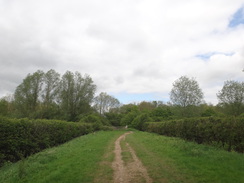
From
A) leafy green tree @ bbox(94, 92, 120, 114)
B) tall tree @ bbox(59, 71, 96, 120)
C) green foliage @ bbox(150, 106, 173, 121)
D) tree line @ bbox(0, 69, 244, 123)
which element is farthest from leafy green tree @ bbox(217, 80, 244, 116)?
leafy green tree @ bbox(94, 92, 120, 114)

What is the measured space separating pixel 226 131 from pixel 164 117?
49344 mm

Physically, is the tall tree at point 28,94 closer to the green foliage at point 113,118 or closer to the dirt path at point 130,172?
the green foliage at point 113,118

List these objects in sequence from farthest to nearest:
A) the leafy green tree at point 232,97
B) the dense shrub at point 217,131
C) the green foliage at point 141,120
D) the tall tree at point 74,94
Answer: the green foliage at point 141,120
the tall tree at point 74,94
the leafy green tree at point 232,97
the dense shrub at point 217,131

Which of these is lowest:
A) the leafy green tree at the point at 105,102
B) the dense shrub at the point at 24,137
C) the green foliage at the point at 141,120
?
the dense shrub at the point at 24,137

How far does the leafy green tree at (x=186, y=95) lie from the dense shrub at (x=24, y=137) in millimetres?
30778

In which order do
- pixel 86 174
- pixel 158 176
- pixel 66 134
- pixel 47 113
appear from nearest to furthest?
pixel 158 176 → pixel 86 174 → pixel 66 134 → pixel 47 113

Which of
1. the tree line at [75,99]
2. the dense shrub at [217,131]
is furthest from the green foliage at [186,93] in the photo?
the dense shrub at [217,131]

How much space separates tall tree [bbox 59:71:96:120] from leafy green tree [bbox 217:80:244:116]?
34872 millimetres

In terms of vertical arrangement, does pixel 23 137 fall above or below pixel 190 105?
below

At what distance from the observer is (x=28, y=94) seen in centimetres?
4609

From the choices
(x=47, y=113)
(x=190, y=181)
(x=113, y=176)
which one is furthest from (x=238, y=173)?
(x=47, y=113)

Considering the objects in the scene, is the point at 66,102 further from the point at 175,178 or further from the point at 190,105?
the point at 175,178

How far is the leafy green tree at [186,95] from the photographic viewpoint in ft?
144

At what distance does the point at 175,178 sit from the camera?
23.5 feet
